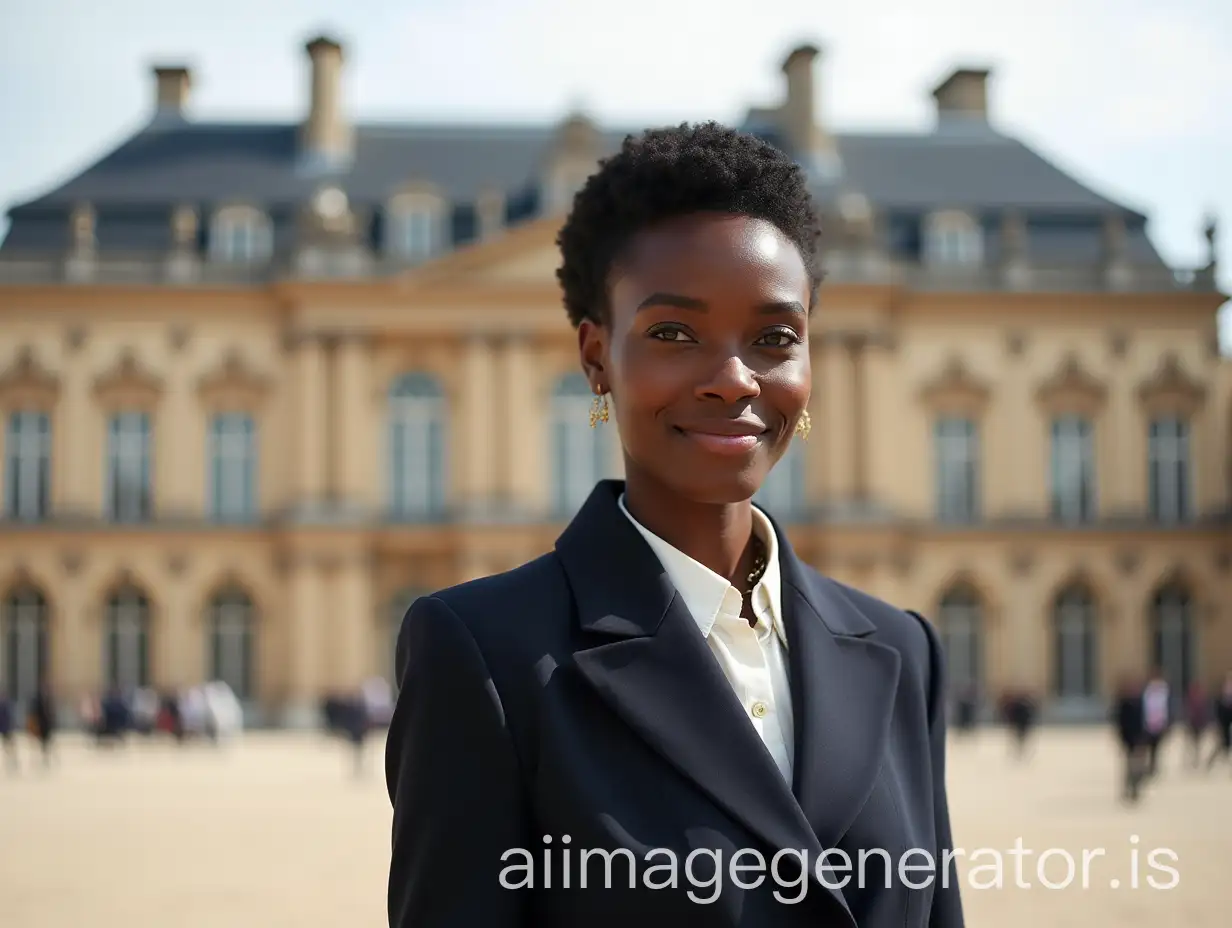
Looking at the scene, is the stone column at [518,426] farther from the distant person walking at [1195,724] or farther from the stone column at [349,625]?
the distant person walking at [1195,724]

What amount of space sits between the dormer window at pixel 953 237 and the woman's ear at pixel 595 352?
121ft

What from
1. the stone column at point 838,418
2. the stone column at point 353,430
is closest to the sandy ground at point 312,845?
the stone column at point 353,430

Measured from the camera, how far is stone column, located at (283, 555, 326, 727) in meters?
34.8

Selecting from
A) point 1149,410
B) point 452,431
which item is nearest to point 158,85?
point 452,431

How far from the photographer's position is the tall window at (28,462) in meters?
36.2

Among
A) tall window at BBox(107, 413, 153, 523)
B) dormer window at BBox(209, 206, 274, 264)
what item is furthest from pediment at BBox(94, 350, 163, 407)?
dormer window at BBox(209, 206, 274, 264)

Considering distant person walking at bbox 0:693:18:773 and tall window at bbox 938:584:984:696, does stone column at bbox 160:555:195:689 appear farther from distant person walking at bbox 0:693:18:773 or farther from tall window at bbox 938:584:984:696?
tall window at bbox 938:584:984:696

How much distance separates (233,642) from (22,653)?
4.53 metres

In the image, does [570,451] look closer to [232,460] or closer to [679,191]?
[232,460]

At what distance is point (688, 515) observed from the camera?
248 centimetres

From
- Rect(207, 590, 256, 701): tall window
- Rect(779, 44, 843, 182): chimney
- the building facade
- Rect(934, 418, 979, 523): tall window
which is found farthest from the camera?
Rect(779, 44, 843, 182): chimney

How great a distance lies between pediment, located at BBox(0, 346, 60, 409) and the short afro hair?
35.9 m

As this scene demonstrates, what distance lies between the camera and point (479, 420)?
35.8 m

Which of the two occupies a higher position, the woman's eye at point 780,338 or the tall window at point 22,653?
the woman's eye at point 780,338
